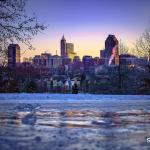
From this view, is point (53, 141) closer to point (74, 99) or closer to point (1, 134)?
point (1, 134)

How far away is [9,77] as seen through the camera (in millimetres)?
35375

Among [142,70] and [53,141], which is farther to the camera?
[142,70]

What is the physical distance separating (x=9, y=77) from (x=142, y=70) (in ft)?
48.9

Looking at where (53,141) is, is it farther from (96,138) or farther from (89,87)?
(89,87)

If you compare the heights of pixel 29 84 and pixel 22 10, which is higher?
pixel 22 10

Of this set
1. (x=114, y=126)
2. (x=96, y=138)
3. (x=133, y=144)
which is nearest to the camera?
(x=133, y=144)

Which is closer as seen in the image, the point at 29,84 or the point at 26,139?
the point at 26,139

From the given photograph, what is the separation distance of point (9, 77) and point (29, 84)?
2.18 m

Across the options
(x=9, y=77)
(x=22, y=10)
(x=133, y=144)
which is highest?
(x=22, y=10)

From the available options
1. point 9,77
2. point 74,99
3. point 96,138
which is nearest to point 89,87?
point 9,77

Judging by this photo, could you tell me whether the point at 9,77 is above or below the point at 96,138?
above

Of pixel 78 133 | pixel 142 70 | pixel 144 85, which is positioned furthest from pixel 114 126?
pixel 142 70

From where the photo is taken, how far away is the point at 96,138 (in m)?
9.94

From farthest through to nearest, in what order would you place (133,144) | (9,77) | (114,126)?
(9,77) → (114,126) → (133,144)
